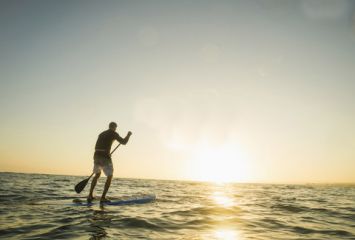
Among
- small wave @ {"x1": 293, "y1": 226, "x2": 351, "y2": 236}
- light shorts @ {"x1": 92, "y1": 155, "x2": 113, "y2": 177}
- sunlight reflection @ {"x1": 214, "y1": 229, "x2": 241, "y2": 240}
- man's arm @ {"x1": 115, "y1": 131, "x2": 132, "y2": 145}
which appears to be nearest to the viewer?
sunlight reflection @ {"x1": 214, "y1": 229, "x2": 241, "y2": 240}

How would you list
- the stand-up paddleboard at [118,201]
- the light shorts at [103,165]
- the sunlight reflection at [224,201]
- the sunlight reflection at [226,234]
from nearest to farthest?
the sunlight reflection at [226,234] → the stand-up paddleboard at [118,201] → the light shorts at [103,165] → the sunlight reflection at [224,201]

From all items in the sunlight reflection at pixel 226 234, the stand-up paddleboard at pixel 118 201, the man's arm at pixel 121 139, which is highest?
the man's arm at pixel 121 139

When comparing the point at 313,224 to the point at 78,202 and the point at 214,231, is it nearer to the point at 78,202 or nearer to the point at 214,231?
the point at 214,231

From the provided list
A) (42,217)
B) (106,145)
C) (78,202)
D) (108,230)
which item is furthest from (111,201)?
(108,230)

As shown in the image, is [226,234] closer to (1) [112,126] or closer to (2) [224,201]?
(1) [112,126]

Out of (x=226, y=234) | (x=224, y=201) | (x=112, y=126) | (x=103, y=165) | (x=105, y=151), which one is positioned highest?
(x=112, y=126)

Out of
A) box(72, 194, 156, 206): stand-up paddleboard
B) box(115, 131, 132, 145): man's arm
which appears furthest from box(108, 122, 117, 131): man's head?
box(72, 194, 156, 206): stand-up paddleboard

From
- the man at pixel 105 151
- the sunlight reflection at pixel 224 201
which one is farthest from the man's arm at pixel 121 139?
the sunlight reflection at pixel 224 201

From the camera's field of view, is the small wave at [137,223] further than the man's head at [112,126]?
No

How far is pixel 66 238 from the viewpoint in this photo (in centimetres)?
547

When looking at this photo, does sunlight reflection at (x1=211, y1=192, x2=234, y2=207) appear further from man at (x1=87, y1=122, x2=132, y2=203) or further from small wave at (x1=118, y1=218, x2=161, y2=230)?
small wave at (x1=118, y1=218, x2=161, y2=230)

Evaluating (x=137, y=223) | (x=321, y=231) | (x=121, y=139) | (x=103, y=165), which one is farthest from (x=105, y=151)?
(x=321, y=231)

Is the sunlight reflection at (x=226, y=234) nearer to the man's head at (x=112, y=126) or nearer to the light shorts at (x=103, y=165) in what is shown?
the light shorts at (x=103, y=165)

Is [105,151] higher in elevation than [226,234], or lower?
higher
